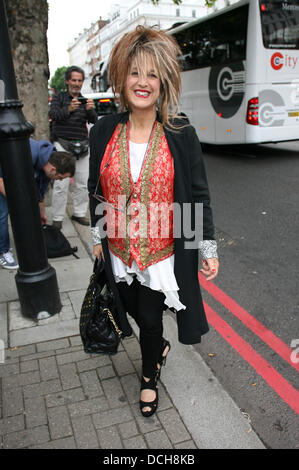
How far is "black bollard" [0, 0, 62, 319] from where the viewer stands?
2.69 metres

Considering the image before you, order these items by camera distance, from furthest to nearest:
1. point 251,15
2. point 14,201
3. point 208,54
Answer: point 208,54 → point 251,15 → point 14,201

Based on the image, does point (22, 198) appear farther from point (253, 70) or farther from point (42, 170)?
point (253, 70)

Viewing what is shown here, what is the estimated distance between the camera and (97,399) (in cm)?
229

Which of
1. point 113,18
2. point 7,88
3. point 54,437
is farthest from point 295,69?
point 113,18

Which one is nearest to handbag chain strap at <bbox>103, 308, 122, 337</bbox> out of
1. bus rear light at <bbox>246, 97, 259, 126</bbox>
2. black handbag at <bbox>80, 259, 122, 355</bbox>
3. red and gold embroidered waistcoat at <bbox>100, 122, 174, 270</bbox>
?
black handbag at <bbox>80, 259, 122, 355</bbox>

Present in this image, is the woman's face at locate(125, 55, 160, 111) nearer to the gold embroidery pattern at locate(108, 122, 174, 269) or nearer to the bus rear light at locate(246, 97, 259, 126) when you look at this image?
the gold embroidery pattern at locate(108, 122, 174, 269)

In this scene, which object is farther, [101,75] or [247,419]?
[101,75]

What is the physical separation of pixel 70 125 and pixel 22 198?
2619mm

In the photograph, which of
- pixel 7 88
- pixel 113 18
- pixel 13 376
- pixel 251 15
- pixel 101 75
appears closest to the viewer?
pixel 13 376

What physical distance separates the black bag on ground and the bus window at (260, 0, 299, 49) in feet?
21.4

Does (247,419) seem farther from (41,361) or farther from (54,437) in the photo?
(41,361)

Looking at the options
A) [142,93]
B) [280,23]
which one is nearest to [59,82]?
[280,23]

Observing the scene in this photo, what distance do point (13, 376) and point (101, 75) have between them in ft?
63.1
